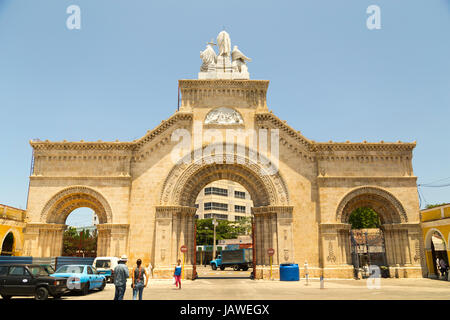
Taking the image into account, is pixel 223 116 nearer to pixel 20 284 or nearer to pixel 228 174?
pixel 228 174

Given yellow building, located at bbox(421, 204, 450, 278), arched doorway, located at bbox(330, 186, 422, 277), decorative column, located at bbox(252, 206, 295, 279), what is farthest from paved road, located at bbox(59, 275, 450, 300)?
decorative column, located at bbox(252, 206, 295, 279)

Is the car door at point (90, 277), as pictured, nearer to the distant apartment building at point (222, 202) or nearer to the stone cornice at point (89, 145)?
the stone cornice at point (89, 145)

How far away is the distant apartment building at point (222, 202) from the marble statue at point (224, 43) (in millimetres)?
53257

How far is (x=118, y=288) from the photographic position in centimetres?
1249

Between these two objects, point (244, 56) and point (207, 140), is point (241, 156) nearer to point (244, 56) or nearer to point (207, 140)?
point (207, 140)

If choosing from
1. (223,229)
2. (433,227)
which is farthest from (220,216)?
(433,227)

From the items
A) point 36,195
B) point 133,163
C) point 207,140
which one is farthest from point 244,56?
point 36,195

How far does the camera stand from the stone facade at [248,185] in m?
28.9

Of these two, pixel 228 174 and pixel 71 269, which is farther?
pixel 228 174

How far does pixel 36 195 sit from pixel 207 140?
15.3 m

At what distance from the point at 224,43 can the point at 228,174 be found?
44.7ft

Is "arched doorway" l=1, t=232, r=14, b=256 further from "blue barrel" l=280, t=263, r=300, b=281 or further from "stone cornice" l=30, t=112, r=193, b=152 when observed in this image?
"blue barrel" l=280, t=263, r=300, b=281

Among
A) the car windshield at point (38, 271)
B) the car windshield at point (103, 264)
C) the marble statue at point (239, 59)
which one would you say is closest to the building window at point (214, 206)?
the marble statue at point (239, 59)

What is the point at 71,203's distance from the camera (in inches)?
1205
